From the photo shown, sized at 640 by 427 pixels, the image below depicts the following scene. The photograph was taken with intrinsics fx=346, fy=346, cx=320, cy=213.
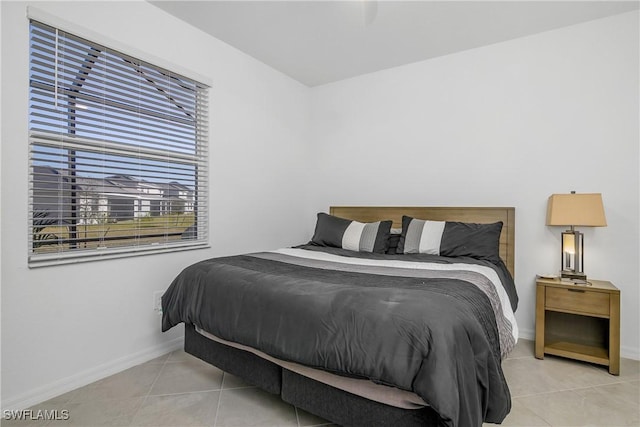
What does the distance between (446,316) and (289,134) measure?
3179mm

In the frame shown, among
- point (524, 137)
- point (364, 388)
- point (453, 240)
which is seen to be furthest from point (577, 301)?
point (364, 388)

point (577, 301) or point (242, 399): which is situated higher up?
point (577, 301)

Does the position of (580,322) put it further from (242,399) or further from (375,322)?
(242,399)

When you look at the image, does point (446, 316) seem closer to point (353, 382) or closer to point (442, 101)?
point (353, 382)

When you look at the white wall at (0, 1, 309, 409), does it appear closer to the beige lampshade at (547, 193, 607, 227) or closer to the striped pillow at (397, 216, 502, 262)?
the striped pillow at (397, 216, 502, 262)

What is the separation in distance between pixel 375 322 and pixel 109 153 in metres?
2.15

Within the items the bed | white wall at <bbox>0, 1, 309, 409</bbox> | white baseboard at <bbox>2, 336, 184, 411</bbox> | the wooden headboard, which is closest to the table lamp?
the wooden headboard

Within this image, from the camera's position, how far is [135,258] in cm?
256

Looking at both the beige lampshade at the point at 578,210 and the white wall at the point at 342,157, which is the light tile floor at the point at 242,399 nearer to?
the white wall at the point at 342,157

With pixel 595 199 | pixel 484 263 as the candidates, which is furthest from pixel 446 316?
pixel 595 199

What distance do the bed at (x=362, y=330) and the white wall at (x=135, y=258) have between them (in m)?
0.51

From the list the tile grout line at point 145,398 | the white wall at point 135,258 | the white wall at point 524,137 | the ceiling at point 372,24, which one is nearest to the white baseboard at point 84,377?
the white wall at point 135,258

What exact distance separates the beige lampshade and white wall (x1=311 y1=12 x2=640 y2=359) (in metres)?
0.32

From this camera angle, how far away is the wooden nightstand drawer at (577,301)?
2.44 metres
